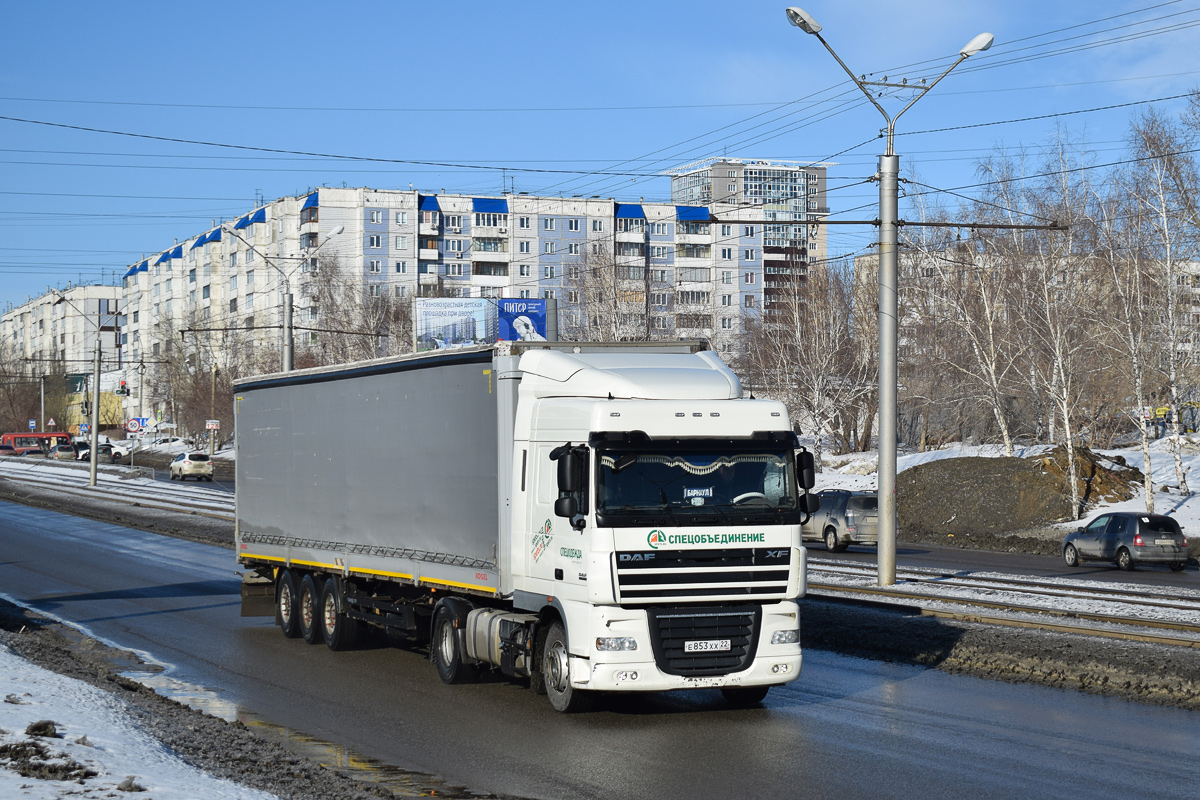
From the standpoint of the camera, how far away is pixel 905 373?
65.9 m

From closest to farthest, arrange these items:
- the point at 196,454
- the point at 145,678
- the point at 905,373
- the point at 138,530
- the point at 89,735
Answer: the point at 89,735 → the point at 145,678 → the point at 138,530 → the point at 905,373 → the point at 196,454

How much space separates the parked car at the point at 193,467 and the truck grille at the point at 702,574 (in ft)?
209

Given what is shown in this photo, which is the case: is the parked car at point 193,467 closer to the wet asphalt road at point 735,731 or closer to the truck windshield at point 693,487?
the wet asphalt road at point 735,731

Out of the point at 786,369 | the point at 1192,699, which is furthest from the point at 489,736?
the point at 786,369

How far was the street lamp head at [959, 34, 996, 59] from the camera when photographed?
829 inches

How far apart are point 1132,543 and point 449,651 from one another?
2264 centimetres

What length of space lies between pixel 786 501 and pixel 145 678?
7541 millimetres

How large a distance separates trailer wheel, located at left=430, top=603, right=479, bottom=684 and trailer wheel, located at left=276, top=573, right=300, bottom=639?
4.34 m

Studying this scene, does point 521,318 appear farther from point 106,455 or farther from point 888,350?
point 106,455

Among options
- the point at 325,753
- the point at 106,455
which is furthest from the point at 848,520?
the point at 106,455

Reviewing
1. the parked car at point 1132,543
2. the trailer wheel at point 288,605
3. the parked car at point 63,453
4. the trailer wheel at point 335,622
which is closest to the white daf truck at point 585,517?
the trailer wheel at point 335,622

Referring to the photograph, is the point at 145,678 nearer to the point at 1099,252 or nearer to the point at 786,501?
the point at 786,501

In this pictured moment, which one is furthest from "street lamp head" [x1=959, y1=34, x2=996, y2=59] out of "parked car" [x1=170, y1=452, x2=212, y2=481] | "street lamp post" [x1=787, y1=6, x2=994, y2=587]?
"parked car" [x1=170, y1=452, x2=212, y2=481]

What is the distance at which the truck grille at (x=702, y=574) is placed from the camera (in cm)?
1091
